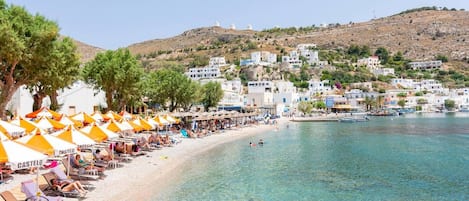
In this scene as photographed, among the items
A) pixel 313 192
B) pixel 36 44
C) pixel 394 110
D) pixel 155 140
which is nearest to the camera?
pixel 313 192

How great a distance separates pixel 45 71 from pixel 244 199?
19.9 metres

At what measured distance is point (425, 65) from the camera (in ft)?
623

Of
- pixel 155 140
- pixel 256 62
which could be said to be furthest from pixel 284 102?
pixel 155 140

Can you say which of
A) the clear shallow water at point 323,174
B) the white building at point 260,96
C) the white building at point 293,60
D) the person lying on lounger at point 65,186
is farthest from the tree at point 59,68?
the white building at point 293,60

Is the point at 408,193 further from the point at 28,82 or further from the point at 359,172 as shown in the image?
the point at 28,82

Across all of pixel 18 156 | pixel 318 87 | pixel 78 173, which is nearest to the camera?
pixel 18 156

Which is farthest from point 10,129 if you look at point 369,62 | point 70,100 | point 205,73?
point 369,62

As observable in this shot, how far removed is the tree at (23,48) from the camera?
86.2 ft

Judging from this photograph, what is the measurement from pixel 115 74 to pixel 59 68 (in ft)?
35.2

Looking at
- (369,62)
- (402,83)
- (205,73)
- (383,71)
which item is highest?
(369,62)

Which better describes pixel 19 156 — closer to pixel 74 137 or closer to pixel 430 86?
pixel 74 137

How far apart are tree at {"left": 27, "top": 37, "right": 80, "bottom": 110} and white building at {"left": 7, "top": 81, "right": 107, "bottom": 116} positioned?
467cm

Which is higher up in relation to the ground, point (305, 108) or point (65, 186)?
point (305, 108)

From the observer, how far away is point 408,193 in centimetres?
1891
